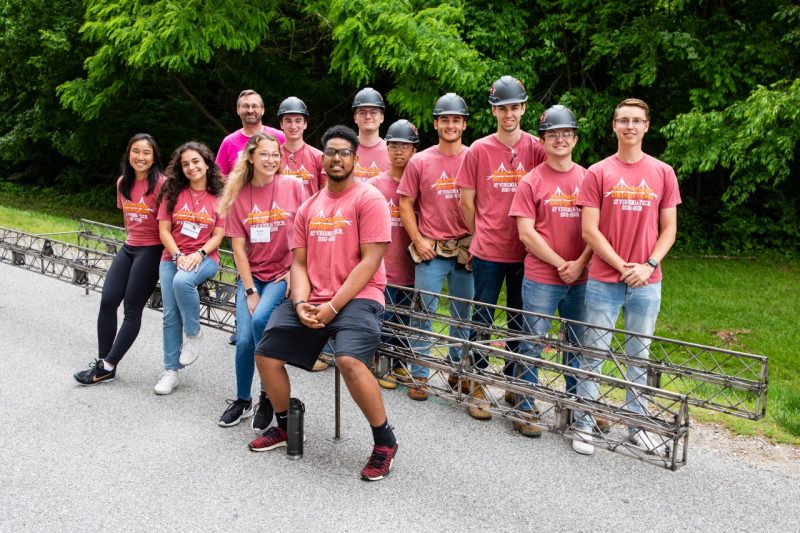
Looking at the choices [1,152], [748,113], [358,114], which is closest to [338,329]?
[358,114]

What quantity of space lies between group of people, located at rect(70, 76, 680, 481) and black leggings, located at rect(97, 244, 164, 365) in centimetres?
1

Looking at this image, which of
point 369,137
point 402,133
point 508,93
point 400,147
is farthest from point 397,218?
point 508,93

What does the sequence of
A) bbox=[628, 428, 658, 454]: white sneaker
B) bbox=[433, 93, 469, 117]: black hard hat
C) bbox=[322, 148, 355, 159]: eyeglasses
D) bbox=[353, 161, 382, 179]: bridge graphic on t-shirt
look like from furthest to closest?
bbox=[353, 161, 382, 179]: bridge graphic on t-shirt
bbox=[433, 93, 469, 117]: black hard hat
bbox=[322, 148, 355, 159]: eyeglasses
bbox=[628, 428, 658, 454]: white sneaker

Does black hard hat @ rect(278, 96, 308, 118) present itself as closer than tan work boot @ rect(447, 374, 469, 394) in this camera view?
No

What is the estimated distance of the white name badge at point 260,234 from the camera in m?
5.20

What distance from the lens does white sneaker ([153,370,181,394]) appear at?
5605mm

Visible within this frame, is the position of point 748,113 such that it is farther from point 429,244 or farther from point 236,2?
point 236,2

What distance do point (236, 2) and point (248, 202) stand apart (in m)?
8.00

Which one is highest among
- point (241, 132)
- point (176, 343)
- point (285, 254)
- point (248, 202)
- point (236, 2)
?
point (236, 2)

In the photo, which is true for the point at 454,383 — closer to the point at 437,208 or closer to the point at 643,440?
the point at 437,208

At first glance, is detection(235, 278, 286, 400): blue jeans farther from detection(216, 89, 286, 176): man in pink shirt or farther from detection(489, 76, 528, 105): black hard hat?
detection(489, 76, 528, 105): black hard hat

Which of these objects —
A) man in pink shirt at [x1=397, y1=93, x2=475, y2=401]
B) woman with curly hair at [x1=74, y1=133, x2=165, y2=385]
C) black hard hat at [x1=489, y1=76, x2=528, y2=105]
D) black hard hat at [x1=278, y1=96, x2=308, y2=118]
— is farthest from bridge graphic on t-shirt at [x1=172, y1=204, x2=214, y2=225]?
black hard hat at [x1=489, y1=76, x2=528, y2=105]

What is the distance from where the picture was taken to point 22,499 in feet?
13.1

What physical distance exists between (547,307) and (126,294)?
3.36 metres
